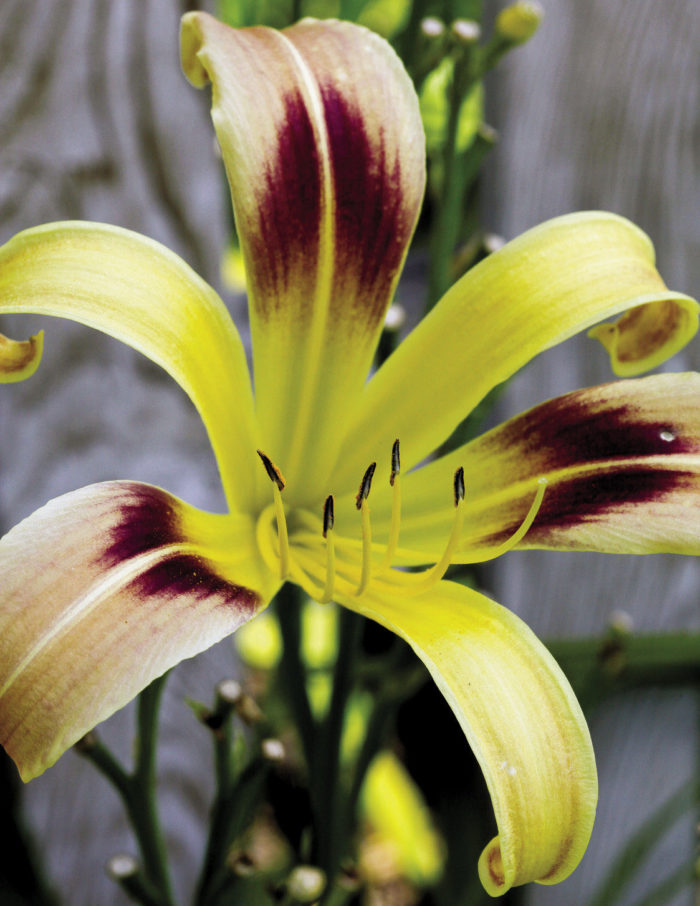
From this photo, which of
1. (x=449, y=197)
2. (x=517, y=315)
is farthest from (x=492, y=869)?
(x=449, y=197)

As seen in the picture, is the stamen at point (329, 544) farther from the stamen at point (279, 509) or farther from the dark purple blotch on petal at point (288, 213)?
the dark purple blotch on petal at point (288, 213)

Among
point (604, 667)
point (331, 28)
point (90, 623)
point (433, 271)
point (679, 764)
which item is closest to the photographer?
point (90, 623)

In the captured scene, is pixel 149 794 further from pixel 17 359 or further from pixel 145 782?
pixel 17 359

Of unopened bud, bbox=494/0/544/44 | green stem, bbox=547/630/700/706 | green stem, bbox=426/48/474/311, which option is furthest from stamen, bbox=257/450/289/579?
green stem, bbox=547/630/700/706

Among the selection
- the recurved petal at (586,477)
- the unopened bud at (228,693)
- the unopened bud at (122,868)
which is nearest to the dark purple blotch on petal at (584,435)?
the recurved petal at (586,477)

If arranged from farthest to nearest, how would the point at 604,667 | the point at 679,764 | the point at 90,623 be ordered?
the point at 679,764
the point at 604,667
the point at 90,623

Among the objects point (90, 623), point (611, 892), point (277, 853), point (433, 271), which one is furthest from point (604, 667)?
point (277, 853)

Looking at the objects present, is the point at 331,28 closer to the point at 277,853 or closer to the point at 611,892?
the point at 611,892

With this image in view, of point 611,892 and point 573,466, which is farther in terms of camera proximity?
point 611,892
